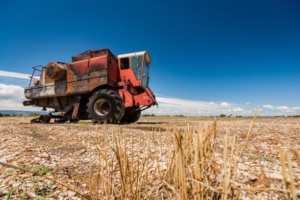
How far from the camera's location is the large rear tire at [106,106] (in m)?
Answer: 9.37

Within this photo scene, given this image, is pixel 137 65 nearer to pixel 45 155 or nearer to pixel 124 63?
pixel 124 63

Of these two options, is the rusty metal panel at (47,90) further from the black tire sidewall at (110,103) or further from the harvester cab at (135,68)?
the harvester cab at (135,68)

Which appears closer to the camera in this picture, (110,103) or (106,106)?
(110,103)

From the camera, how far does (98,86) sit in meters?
10.4

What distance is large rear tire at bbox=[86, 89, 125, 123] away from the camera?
30.7ft

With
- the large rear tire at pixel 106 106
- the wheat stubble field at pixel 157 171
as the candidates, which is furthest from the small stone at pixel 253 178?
the large rear tire at pixel 106 106

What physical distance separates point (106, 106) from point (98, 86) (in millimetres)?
1210

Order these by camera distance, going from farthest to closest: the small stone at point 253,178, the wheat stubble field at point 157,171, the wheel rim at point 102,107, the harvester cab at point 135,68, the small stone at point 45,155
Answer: the harvester cab at point 135,68 < the wheel rim at point 102,107 < the small stone at point 45,155 < the small stone at point 253,178 < the wheat stubble field at point 157,171

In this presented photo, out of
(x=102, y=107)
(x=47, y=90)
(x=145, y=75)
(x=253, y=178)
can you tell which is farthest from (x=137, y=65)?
(x=253, y=178)

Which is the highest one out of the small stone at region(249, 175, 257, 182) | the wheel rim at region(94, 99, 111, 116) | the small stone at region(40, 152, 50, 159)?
the wheel rim at region(94, 99, 111, 116)

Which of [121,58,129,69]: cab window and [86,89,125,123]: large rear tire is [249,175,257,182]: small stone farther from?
[121,58,129,69]: cab window

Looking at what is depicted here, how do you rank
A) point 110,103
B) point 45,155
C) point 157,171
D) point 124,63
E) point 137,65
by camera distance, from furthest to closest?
point 124,63
point 137,65
point 110,103
point 45,155
point 157,171

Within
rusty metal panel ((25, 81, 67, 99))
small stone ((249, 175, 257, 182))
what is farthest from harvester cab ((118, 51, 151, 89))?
small stone ((249, 175, 257, 182))

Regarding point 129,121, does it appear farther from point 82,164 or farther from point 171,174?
point 171,174
